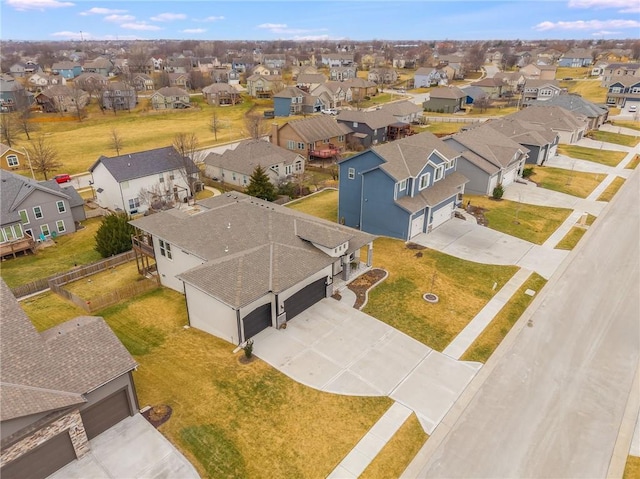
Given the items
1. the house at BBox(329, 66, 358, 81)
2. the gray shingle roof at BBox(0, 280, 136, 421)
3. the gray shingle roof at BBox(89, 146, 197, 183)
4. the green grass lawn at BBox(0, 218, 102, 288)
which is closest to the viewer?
the gray shingle roof at BBox(0, 280, 136, 421)

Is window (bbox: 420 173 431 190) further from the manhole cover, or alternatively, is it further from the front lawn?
the front lawn

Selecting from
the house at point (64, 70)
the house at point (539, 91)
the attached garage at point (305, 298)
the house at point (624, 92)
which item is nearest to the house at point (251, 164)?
the attached garage at point (305, 298)

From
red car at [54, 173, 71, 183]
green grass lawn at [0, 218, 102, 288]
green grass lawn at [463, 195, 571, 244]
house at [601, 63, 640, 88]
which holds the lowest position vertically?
green grass lawn at [0, 218, 102, 288]

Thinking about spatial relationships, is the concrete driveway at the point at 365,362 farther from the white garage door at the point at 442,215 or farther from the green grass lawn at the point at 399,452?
the white garage door at the point at 442,215

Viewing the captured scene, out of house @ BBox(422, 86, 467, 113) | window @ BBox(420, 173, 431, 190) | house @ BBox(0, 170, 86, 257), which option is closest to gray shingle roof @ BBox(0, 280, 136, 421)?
house @ BBox(0, 170, 86, 257)

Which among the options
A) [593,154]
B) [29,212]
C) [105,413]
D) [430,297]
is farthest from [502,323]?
[593,154]

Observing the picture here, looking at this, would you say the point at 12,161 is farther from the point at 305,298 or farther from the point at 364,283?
the point at 364,283
